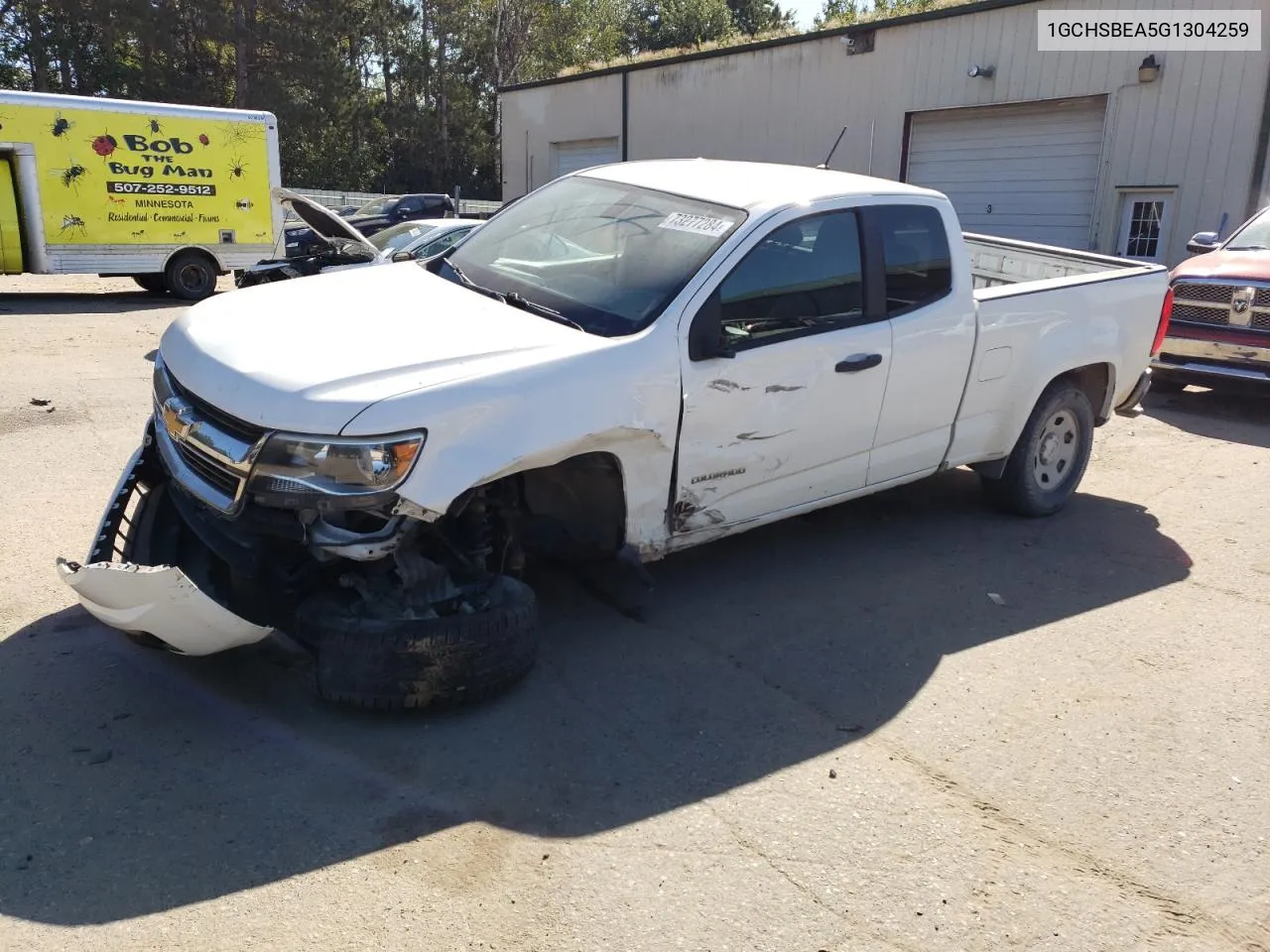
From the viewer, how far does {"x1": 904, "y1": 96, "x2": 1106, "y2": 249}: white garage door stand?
648 inches

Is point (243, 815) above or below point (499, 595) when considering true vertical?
below

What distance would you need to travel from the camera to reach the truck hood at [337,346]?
11.1 ft

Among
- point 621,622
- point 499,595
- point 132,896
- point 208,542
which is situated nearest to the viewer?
point 132,896

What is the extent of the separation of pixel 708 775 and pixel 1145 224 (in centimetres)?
1545

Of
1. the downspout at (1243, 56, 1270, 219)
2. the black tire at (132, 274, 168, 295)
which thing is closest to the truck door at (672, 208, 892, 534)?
the downspout at (1243, 56, 1270, 219)

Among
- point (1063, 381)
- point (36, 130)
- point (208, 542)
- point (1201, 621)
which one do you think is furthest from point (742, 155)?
point (208, 542)

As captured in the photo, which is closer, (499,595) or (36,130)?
(499,595)

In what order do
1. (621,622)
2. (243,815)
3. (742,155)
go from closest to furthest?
(243,815)
(621,622)
(742,155)

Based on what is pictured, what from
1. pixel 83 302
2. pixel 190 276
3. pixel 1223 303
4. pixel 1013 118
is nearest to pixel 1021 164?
pixel 1013 118

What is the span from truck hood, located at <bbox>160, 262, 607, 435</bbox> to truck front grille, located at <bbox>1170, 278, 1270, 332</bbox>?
778 cm

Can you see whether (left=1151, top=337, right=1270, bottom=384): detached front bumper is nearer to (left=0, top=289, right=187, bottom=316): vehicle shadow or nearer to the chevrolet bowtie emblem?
the chevrolet bowtie emblem

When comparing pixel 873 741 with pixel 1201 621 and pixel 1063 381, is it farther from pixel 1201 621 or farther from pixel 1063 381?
pixel 1063 381

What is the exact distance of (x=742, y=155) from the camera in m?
22.6

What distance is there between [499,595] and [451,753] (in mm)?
606
